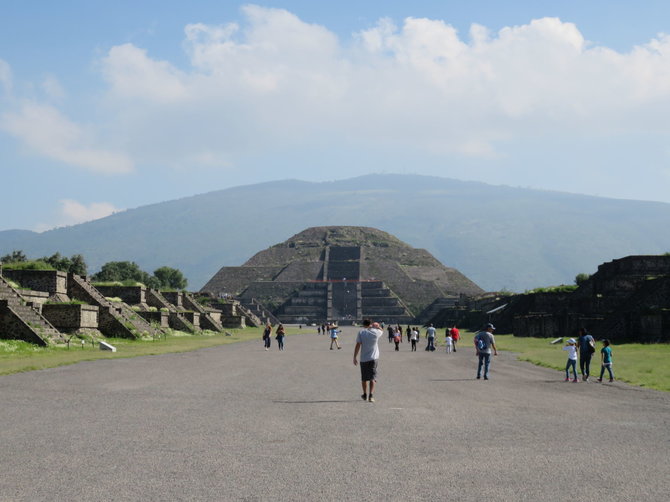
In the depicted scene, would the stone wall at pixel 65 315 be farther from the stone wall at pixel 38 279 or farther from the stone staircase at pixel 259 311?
the stone staircase at pixel 259 311

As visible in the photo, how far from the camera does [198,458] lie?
10.4 meters

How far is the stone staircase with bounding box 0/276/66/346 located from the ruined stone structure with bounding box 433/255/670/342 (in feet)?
106

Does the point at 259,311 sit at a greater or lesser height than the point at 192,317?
greater

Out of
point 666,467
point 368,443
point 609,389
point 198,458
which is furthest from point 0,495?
point 609,389

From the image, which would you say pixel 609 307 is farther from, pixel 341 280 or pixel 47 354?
pixel 341 280

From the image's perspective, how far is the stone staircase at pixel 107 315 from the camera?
157 ft

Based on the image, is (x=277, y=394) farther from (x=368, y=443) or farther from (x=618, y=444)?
(x=618, y=444)

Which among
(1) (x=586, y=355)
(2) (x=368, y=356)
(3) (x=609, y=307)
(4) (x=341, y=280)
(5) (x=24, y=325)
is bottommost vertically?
(1) (x=586, y=355)

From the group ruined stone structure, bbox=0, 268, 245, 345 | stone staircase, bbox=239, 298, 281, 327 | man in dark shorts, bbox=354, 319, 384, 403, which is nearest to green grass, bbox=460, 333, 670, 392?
man in dark shorts, bbox=354, 319, 384, 403

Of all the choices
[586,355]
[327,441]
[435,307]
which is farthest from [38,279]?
[435,307]

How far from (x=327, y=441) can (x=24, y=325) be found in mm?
28196

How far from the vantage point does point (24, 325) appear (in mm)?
36125

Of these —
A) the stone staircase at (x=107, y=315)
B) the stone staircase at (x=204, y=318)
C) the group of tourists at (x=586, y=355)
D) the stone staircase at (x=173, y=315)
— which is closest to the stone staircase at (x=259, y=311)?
the stone staircase at (x=204, y=318)

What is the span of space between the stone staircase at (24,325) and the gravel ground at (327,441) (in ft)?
48.0
